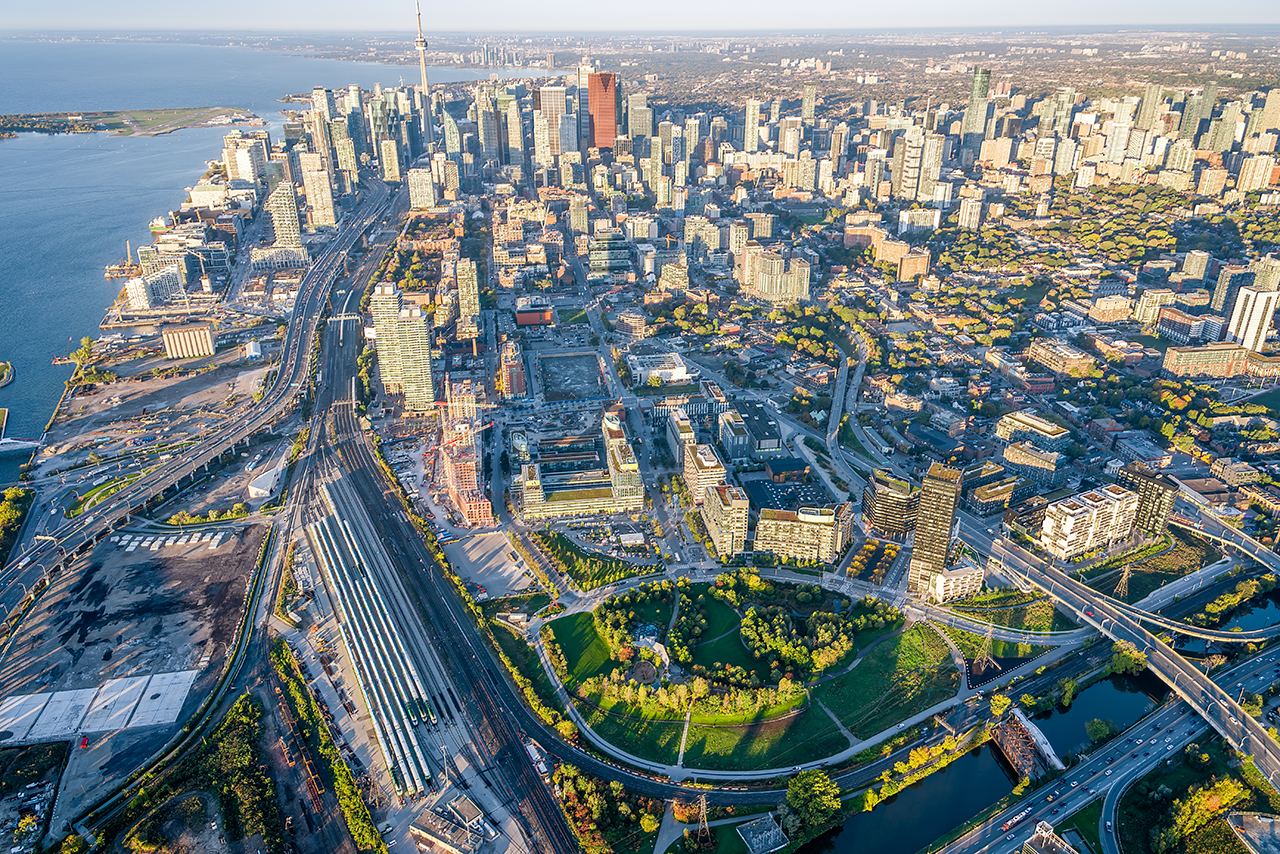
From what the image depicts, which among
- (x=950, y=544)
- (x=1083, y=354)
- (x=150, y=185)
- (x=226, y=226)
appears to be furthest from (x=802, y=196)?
(x=150, y=185)

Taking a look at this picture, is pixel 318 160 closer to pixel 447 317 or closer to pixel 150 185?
pixel 150 185

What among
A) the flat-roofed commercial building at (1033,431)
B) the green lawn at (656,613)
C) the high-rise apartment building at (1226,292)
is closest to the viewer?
the green lawn at (656,613)

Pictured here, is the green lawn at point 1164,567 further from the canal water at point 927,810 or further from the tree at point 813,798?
the tree at point 813,798

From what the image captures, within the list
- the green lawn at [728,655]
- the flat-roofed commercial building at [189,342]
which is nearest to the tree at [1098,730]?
the green lawn at [728,655]

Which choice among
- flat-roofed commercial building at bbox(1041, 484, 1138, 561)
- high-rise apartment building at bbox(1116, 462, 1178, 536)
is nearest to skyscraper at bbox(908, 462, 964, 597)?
flat-roofed commercial building at bbox(1041, 484, 1138, 561)

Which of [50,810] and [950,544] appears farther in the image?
[950,544]

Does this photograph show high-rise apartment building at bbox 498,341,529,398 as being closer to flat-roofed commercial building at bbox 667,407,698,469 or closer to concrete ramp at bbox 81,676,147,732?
flat-roofed commercial building at bbox 667,407,698,469
